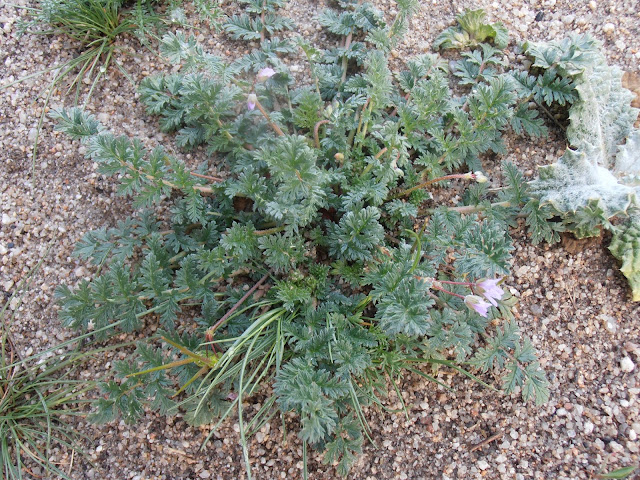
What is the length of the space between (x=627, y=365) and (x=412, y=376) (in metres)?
0.93

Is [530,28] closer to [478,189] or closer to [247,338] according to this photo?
[478,189]

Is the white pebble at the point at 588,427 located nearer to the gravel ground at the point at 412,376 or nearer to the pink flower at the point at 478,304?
the gravel ground at the point at 412,376

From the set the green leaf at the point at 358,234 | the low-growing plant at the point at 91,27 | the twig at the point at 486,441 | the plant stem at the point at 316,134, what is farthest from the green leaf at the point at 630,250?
the low-growing plant at the point at 91,27

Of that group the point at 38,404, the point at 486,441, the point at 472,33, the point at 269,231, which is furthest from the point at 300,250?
the point at 472,33

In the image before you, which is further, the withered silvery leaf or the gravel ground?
the withered silvery leaf

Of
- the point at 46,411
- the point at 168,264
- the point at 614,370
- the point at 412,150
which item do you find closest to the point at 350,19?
the point at 412,150

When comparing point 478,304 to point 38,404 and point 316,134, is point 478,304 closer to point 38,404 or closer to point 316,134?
point 316,134

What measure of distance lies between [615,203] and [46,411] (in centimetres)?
256

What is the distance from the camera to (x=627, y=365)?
2328mm

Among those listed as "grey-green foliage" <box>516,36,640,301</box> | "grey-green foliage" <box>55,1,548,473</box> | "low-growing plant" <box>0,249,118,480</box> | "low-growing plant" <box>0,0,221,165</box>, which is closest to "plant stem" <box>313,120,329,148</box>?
"grey-green foliage" <box>55,1,548,473</box>

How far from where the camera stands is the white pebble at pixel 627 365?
7.64 feet

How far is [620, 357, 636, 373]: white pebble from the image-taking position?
2328 millimetres

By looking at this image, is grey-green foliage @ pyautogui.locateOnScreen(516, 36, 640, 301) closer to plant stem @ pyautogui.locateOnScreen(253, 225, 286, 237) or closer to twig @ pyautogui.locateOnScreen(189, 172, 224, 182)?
plant stem @ pyautogui.locateOnScreen(253, 225, 286, 237)

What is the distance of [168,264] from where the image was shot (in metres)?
2.29
